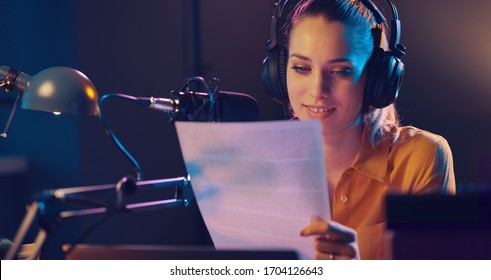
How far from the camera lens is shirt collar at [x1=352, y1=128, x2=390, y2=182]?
137 centimetres

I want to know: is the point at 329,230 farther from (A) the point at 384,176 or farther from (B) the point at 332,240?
(A) the point at 384,176

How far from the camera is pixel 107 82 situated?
101 inches

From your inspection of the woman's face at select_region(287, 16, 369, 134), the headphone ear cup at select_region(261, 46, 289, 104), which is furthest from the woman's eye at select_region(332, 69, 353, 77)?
the headphone ear cup at select_region(261, 46, 289, 104)

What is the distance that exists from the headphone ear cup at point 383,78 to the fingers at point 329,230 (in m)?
0.53

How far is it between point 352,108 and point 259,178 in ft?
1.95

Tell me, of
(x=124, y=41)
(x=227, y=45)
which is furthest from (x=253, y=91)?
(x=124, y=41)

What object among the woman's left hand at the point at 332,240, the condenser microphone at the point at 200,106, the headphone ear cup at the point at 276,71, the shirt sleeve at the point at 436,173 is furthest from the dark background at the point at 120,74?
the woman's left hand at the point at 332,240

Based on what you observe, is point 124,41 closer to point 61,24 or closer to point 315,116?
point 61,24

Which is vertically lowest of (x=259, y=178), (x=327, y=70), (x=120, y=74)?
(x=259, y=178)

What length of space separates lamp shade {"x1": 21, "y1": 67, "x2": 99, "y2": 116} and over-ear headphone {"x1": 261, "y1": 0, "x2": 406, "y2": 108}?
1.84ft

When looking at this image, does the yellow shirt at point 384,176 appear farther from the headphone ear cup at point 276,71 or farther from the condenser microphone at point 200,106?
the condenser microphone at point 200,106

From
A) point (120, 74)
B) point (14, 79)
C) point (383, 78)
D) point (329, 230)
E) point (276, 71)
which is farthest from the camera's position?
point (120, 74)

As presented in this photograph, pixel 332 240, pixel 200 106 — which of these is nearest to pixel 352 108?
pixel 200 106

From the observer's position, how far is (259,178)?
850 millimetres
